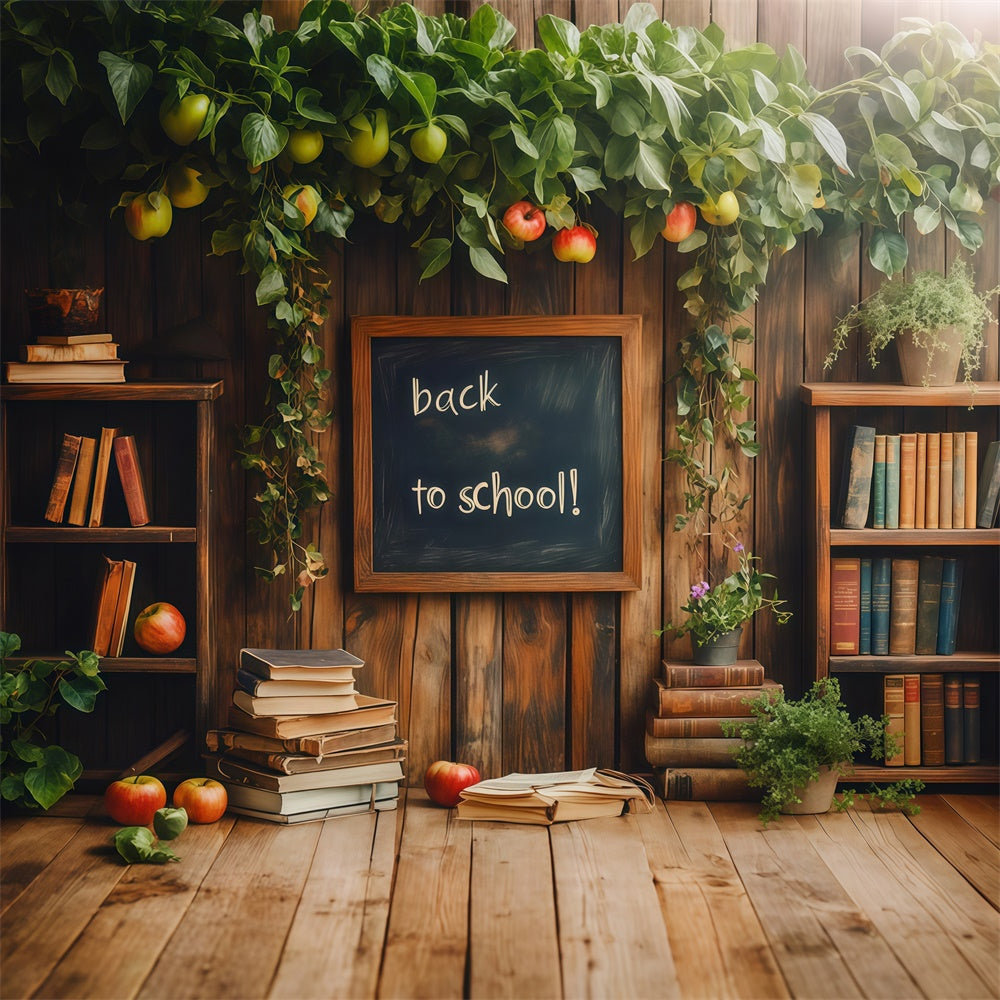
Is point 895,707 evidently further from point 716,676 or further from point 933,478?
point 933,478

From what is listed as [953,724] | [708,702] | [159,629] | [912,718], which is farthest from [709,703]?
[159,629]

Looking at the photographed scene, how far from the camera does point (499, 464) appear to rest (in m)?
2.74

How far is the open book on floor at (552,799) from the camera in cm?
247

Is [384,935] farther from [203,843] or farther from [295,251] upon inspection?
[295,251]

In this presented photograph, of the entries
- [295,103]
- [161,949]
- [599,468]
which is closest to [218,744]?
[161,949]

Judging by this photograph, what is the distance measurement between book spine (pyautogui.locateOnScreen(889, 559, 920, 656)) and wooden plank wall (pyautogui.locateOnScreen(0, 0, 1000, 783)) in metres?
0.23

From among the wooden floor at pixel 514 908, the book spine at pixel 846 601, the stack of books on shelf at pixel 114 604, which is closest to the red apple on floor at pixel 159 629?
the stack of books on shelf at pixel 114 604

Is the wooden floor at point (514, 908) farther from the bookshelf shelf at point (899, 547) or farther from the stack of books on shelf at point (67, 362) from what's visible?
the stack of books on shelf at point (67, 362)

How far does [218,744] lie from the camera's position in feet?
8.43

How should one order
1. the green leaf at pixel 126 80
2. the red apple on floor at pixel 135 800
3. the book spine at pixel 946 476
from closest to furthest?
the green leaf at pixel 126 80
the red apple on floor at pixel 135 800
the book spine at pixel 946 476

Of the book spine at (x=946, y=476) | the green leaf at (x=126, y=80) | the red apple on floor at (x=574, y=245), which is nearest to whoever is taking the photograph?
the green leaf at (x=126, y=80)

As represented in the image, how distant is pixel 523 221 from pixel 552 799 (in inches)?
52.9

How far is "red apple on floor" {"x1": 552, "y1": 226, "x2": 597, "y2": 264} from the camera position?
252 cm

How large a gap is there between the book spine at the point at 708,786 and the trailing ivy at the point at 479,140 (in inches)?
25.9
